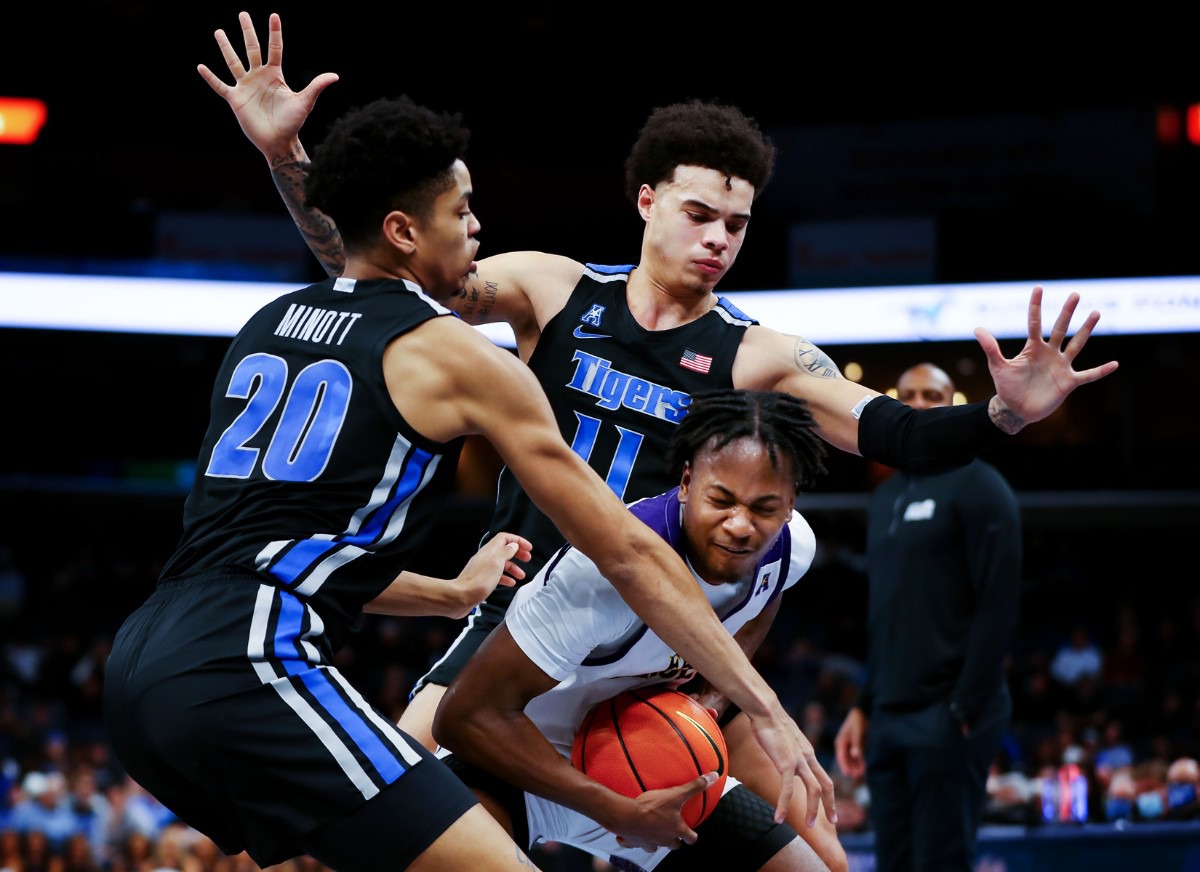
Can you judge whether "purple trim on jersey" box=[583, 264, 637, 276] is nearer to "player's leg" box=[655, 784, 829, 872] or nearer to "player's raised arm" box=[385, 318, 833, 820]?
"player's raised arm" box=[385, 318, 833, 820]

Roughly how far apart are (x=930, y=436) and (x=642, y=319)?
39.1 inches

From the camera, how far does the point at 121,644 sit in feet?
8.55

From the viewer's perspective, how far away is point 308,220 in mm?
3537

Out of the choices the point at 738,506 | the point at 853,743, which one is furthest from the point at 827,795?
the point at 853,743

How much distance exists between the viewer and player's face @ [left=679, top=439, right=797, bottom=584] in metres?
2.89

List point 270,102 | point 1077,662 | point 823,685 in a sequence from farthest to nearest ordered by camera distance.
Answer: point 1077,662
point 823,685
point 270,102

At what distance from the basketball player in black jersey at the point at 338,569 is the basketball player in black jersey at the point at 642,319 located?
93 cm

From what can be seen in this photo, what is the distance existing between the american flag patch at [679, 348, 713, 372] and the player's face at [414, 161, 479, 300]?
960 millimetres

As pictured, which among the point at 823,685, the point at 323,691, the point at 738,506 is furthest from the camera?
the point at 823,685

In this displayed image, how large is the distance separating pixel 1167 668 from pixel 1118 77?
6.23 m

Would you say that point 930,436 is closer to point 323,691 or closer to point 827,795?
point 827,795

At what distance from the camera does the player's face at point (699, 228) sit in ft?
12.3

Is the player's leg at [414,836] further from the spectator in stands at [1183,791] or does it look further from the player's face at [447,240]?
the spectator in stands at [1183,791]

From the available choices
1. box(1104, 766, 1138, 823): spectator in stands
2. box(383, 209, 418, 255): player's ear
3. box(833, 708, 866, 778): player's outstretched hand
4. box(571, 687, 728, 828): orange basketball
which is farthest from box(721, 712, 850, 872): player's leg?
box(1104, 766, 1138, 823): spectator in stands
